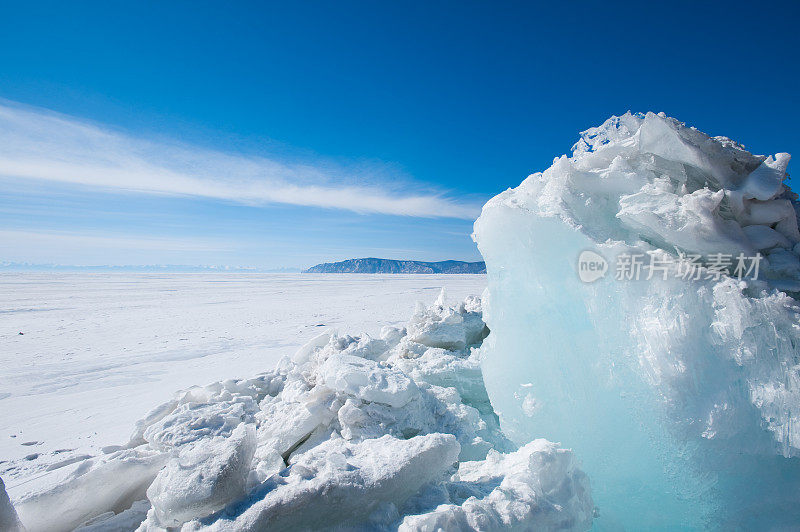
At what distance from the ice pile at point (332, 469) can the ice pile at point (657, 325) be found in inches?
21.9

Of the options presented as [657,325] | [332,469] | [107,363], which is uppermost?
[657,325]

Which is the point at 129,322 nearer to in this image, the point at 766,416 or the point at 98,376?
the point at 98,376

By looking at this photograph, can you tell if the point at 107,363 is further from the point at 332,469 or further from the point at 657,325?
the point at 657,325

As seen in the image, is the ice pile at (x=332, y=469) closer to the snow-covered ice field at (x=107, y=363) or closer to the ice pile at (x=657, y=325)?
the ice pile at (x=657, y=325)

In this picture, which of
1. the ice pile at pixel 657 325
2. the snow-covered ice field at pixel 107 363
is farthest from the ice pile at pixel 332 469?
the snow-covered ice field at pixel 107 363

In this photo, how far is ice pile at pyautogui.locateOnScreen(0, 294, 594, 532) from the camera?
1771mm

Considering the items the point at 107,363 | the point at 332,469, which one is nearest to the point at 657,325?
the point at 332,469

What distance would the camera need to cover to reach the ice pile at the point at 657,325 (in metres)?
2.35

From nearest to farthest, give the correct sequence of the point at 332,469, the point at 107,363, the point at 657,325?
the point at 332,469
the point at 657,325
the point at 107,363

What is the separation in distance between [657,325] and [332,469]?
2.25 metres

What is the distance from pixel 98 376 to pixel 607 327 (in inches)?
300

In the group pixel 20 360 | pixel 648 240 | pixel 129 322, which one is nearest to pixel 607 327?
pixel 648 240

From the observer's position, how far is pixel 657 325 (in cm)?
251

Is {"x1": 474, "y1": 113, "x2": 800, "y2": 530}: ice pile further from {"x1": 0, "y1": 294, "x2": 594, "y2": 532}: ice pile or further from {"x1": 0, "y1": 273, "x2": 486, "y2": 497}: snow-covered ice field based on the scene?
{"x1": 0, "y1": 273, "x2": 486, "y2": 497}: snow-covered ice field
